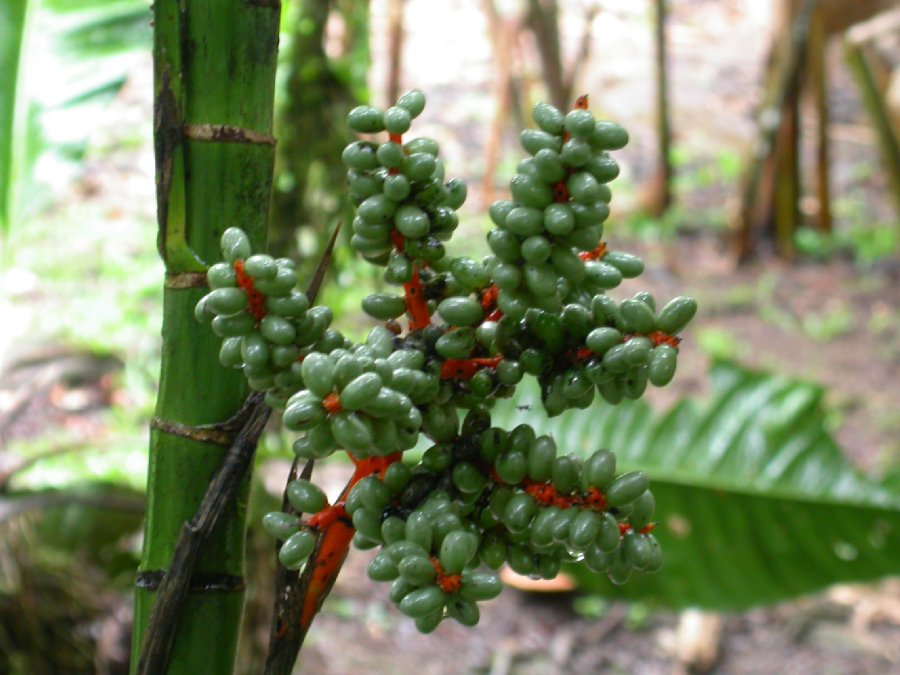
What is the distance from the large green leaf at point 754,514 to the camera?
4.40 ft

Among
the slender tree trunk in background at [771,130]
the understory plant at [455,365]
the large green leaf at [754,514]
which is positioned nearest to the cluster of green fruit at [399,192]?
the understory plant at [455,365]

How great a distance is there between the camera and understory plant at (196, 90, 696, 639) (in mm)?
331

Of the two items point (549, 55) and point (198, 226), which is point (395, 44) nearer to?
point (549, 55)

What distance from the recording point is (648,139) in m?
4.44

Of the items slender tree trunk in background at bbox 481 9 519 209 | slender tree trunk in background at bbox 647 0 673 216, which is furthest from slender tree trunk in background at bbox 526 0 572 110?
slender tree trunk in background at bbox 647 0 673 216

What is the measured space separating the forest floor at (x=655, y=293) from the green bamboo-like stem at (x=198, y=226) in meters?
1.06

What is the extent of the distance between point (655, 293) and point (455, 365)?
2947 mm

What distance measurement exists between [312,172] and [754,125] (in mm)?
3295

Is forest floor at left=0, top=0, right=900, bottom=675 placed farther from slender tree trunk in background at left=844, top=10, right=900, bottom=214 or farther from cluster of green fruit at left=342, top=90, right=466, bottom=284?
cluster of green fruit at left=342, top=90, right=466, bottom=284

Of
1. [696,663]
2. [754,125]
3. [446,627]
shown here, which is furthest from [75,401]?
[754,125]

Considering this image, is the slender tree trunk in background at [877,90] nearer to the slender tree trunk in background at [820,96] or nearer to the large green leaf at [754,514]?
the slender tree trunk in background at [820,96]

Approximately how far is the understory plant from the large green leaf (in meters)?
0.90

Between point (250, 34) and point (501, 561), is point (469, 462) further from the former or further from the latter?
point (250, 34)

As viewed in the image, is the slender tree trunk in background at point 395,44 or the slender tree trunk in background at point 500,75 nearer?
the slender tree trunk in background at point 395,44
